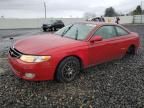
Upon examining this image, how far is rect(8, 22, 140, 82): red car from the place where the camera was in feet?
14.6

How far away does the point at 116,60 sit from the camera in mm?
6938

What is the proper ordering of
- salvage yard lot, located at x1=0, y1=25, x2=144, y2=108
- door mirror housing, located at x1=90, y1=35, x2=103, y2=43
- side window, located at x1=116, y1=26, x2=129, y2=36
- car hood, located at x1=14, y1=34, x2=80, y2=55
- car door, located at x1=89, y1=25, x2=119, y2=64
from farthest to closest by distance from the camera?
side window, located at x1=116, y1=26, x2=129, y2=36 < car door, located at x1=89, y1=25, x2=119, y2=64 < door mirror housing, located at x1=90, y1=35, x2=103, y2=43 < car hood, located at x1=14, y1=34, x2=80, y2=55 < salvage yard lot, located at x1=0, y1=25, x2=144, y2=108

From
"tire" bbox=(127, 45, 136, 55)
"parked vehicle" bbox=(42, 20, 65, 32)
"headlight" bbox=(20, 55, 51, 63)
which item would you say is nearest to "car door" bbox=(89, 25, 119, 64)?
"tire" bbox=(127, 45, 136, 55)

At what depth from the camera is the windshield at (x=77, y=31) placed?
5.59 meters

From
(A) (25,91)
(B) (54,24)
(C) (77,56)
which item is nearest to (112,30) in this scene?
(C) (77,56)

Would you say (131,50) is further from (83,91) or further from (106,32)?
(83,91)

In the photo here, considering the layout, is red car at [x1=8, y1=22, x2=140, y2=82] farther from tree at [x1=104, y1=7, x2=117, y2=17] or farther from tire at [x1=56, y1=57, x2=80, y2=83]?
tree at [x1=104, y1=7, x2=117, y2=17]

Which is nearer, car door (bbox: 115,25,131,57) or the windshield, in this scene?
the windshield

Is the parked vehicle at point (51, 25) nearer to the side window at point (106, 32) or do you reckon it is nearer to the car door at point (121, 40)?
the car door at point (121, 40)

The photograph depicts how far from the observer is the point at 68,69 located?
4.95m

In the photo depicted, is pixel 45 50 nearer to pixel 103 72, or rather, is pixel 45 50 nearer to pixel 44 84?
pixel 44 84

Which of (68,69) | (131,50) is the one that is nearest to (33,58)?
(68,69)

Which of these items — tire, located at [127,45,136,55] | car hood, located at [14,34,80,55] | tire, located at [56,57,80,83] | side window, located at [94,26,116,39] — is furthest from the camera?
tire, located at [127,45,136,55]

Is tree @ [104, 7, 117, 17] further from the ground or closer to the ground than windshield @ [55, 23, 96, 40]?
further from the ground
